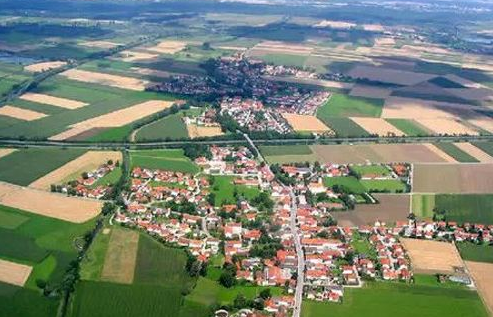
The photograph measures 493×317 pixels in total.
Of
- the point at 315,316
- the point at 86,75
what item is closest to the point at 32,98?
the point at 86,75

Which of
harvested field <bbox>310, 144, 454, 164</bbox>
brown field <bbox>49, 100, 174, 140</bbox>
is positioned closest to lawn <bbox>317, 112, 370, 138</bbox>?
harvested field <bbox>310, 144, 454, 164</bbox>

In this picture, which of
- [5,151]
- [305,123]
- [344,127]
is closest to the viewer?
[5,151]

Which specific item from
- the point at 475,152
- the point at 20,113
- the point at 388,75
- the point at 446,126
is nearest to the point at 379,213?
the point at 475,152

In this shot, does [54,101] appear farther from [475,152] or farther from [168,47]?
[475,152]

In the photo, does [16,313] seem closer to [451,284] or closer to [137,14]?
[451,284]

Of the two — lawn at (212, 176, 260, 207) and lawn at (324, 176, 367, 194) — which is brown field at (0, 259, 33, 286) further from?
lawn at (324, 176, 367, 194)
